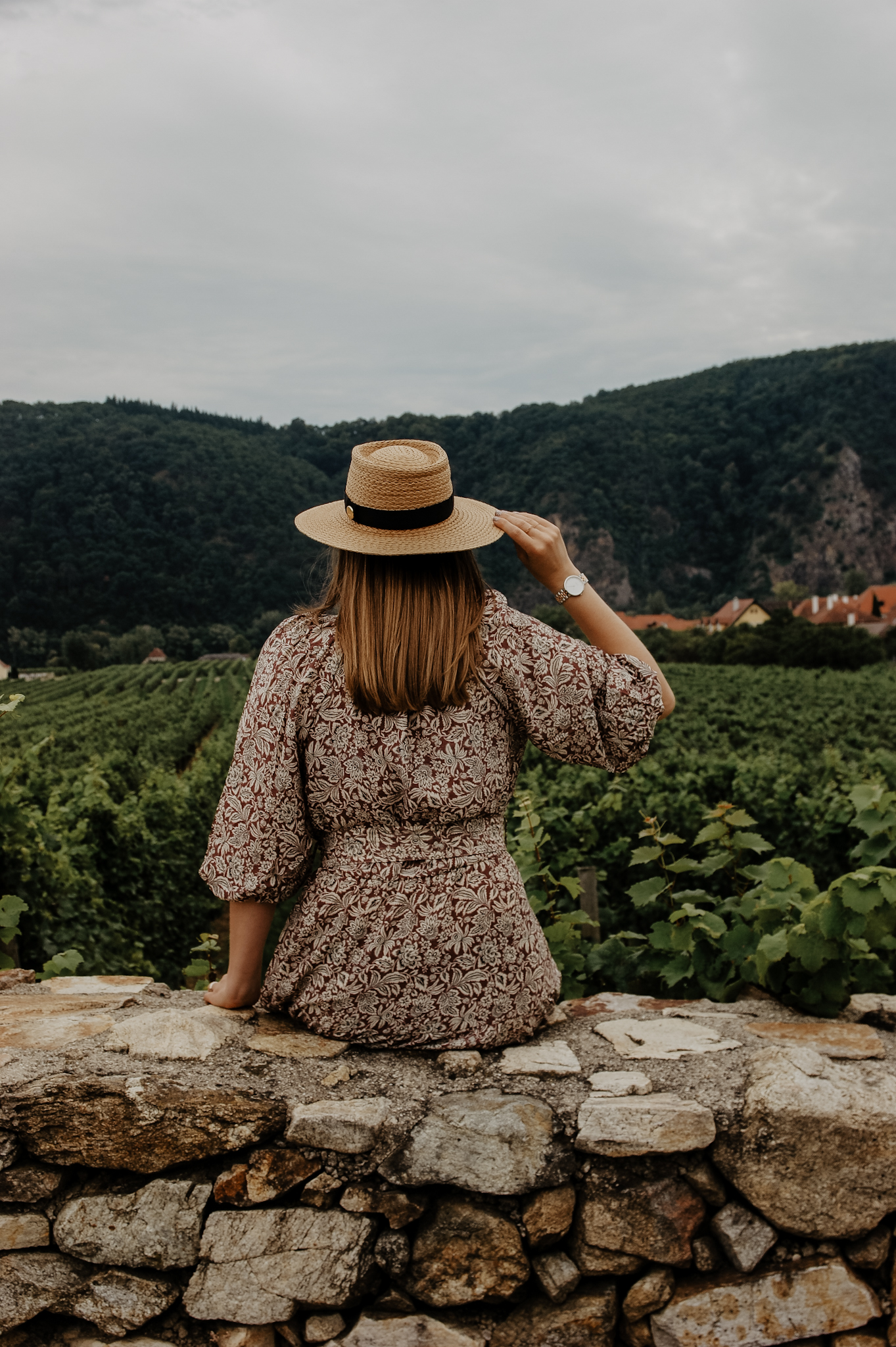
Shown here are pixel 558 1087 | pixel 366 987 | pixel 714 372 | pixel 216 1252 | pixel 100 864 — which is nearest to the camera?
pixel 216 1252

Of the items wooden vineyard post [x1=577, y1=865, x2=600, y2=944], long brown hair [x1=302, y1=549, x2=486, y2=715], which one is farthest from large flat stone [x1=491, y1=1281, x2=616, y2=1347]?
wooden vineyard post [x1=577, y1=865, x2=600, y2=944]

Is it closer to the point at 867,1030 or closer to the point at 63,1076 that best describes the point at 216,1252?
the point at 63,1076

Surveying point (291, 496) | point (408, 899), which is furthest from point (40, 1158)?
point (291, 496)

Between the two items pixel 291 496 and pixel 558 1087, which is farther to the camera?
pixel 291 496

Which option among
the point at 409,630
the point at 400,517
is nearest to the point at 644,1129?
the point at 409,630

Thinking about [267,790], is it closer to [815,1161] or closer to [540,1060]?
[540,1060]

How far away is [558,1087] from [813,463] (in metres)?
116

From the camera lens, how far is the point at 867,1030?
214 cm

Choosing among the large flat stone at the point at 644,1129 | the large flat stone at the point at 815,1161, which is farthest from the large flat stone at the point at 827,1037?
the large flat stone at the point at 644,1129

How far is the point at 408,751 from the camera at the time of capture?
182 centimetres

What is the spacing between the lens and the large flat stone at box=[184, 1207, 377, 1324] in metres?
1.58

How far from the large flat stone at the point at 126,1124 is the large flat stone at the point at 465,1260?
38cm

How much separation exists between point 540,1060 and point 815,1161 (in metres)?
0.57

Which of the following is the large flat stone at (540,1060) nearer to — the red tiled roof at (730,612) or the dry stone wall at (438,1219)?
the dry stone wall at (438,1219)
